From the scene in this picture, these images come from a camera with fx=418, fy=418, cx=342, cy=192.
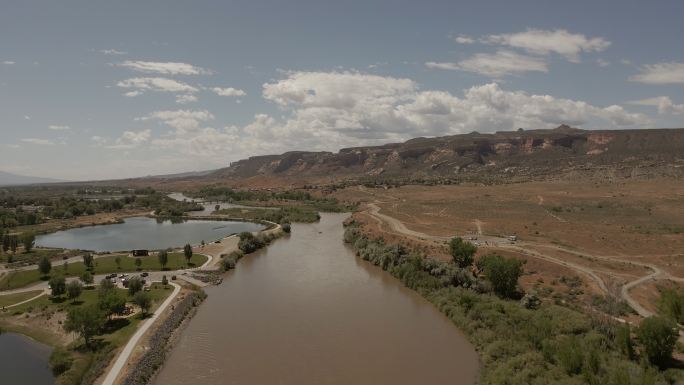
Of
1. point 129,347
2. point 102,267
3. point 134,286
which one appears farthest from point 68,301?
point 129,347

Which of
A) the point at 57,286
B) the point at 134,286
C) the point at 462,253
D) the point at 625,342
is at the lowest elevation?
the point at 625,342

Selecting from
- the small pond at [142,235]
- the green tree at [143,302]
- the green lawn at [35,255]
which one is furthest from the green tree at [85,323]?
the small pond at [142,235]

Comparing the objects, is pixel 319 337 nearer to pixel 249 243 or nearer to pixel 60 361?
pixel 60 361

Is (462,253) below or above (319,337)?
above

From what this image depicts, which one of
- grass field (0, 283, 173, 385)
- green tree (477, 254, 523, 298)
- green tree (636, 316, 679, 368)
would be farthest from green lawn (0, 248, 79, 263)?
green tree (636, 316, 679, 368)

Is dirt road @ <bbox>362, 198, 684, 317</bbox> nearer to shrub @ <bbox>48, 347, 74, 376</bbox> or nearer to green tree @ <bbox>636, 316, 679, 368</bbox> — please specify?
green tree @ <bbox>636, 316, 679, 368</bbox>

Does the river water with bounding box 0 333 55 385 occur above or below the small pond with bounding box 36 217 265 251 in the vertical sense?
below
